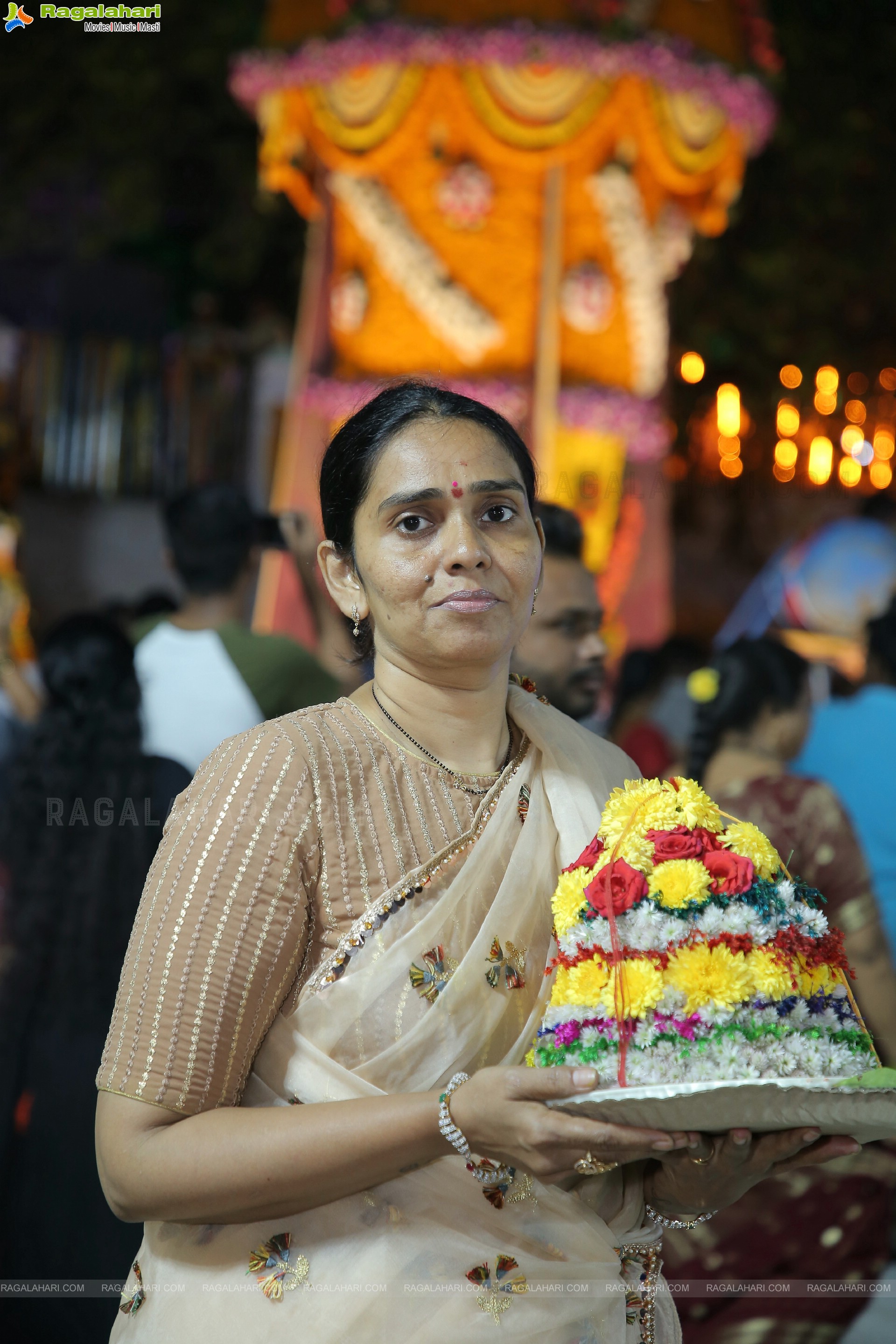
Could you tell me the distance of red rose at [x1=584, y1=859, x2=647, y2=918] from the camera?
139 centimetres

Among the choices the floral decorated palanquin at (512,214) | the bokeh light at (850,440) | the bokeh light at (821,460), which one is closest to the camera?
the floral decorated palanquin at (512,214)

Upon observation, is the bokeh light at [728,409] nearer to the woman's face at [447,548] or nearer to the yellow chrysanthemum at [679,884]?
the woman's face at [447,548]

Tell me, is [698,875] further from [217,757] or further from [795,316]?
[795,316]

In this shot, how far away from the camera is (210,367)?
1011cm

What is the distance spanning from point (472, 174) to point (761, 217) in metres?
5.15

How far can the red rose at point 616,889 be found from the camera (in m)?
1.39

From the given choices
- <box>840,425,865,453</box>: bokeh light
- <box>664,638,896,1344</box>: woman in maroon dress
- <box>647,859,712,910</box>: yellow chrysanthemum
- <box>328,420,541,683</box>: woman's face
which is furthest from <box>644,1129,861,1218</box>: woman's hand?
<box>840,425,865,453</box>: bokeh light

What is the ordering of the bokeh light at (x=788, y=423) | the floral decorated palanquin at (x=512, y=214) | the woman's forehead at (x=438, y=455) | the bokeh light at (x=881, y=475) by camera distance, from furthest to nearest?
the bokeh light at (x=788, y=423), the bokeh light at (x=881, y=475), the floral decorated palanquin at (x=512, y=214), the woman's forehead at (x=438, y=455)

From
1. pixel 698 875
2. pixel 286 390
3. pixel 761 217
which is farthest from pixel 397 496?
pixel 761 217

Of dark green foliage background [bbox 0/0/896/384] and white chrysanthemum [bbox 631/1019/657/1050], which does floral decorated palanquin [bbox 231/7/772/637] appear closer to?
dark green foliage background [bbox 0/0/896/384]

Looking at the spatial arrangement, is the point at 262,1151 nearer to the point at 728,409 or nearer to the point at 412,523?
the point at 412,523

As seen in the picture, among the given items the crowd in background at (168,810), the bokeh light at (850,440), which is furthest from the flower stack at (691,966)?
the bokeh light at (850,440)

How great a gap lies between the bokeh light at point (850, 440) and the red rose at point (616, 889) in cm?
829

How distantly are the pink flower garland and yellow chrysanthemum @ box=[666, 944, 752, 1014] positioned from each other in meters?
6.28
